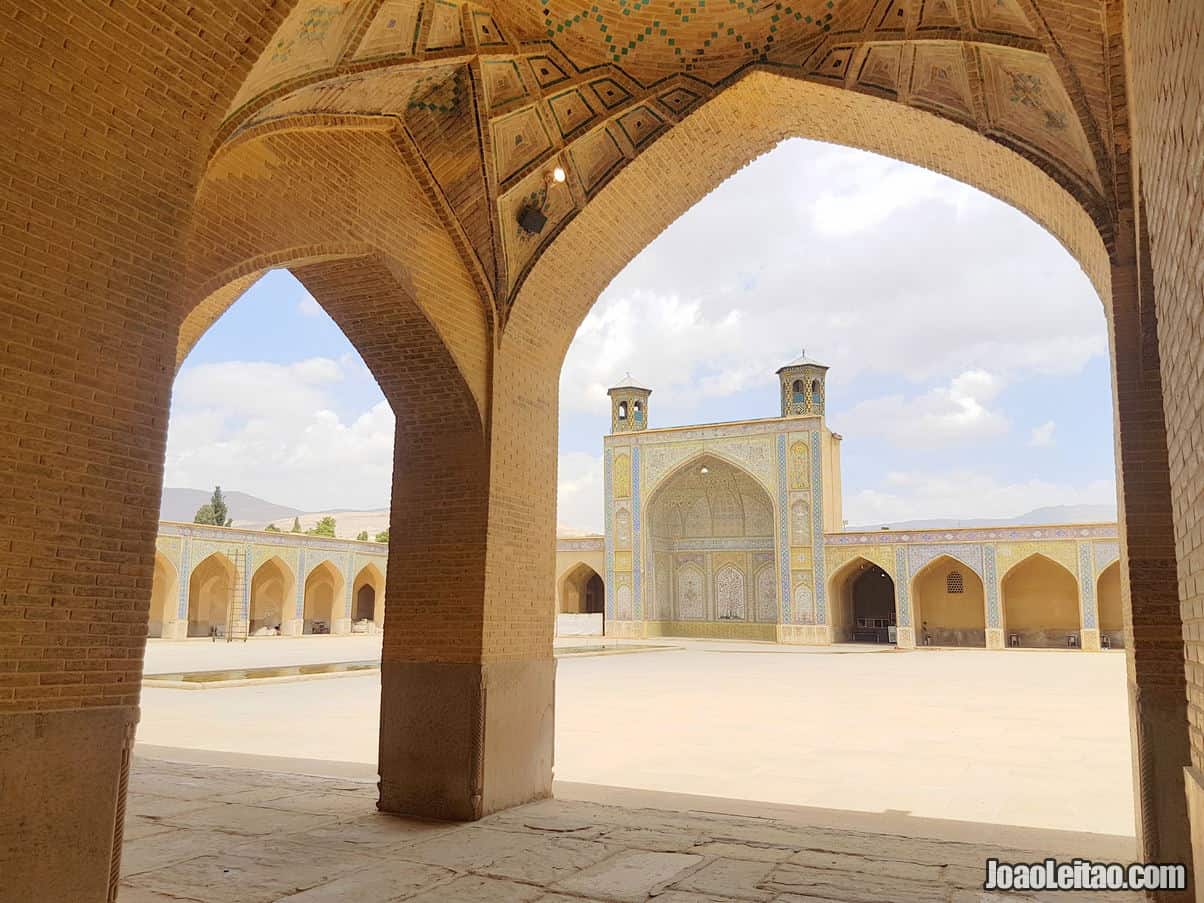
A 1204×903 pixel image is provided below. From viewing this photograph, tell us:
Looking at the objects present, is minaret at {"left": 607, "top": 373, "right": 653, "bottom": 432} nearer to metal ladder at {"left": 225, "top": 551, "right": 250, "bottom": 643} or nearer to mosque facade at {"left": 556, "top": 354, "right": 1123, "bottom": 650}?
Answer: mosque facade at {"left": 556, "top": 354, "right": 1123, "bottom": 650}

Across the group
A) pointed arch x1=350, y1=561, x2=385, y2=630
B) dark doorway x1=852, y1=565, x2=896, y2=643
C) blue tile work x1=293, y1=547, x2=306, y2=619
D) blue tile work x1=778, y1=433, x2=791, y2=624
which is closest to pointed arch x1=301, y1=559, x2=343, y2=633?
blue tile work x1=293, y1=547, x2=306, y2=619

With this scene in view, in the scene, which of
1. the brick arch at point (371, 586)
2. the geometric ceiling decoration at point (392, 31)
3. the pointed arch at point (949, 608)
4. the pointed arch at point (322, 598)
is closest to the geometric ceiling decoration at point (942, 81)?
the geometric ceiling decoration at point (392, 31)

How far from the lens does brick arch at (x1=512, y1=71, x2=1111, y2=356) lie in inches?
213

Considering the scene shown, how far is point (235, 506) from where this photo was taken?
156 m

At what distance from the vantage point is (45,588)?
3090mm

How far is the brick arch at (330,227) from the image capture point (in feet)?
15.0

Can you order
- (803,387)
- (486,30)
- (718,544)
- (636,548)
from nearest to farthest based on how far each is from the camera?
(486,30) < (803,387) < (636,548) < (718,544)

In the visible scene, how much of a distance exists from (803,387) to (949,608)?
7858 mm

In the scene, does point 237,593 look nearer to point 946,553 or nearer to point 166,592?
point 166,592

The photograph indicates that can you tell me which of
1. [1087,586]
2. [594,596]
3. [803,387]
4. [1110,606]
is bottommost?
[1110,606]

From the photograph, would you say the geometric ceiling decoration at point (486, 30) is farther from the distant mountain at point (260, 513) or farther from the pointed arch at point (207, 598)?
the distant mountain at point (260, 513)

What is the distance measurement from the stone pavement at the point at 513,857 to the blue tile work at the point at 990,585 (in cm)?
2061

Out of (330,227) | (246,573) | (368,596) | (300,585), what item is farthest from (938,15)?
(368,596)

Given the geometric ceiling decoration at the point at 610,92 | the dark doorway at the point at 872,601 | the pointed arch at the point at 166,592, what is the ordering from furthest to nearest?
the dark doorway at the point at 872,601 < the pointed arch at the point at 166,592 < the geometric ceiling decoration at the point at 610,92
